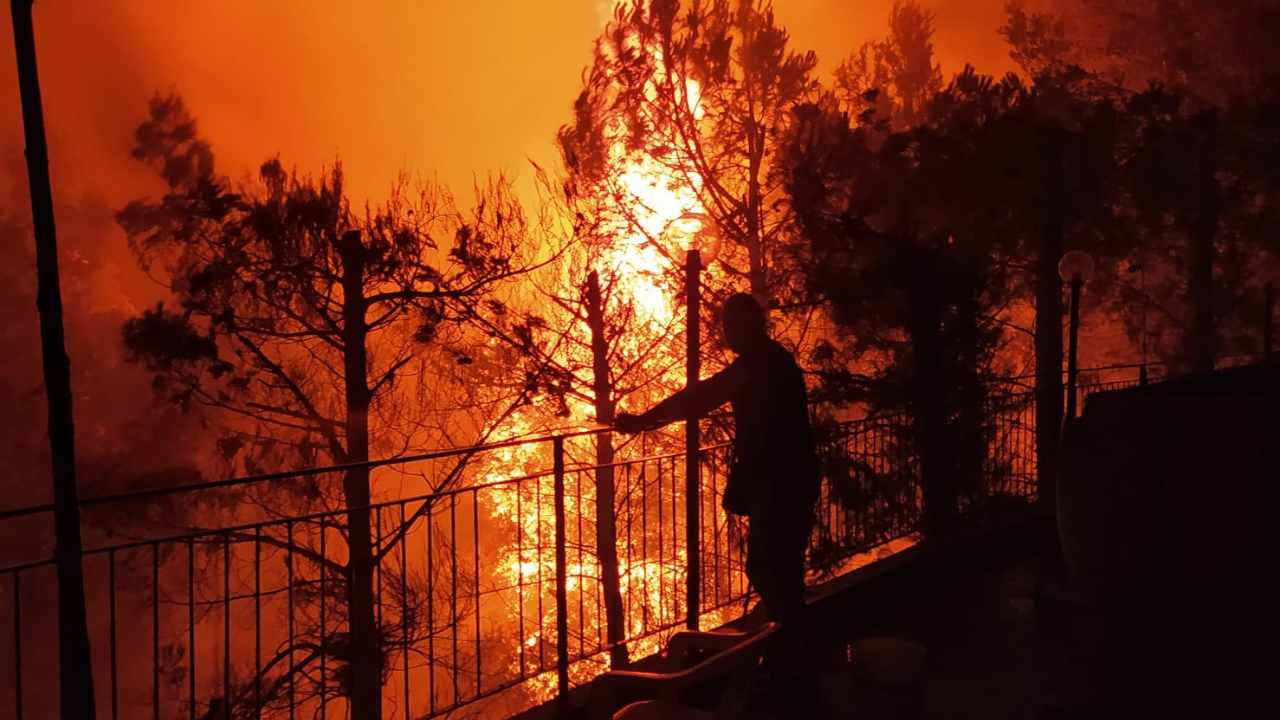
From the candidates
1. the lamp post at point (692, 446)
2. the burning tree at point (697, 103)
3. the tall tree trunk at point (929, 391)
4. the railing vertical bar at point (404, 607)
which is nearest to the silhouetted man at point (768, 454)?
the lamp post at point (692, 446)

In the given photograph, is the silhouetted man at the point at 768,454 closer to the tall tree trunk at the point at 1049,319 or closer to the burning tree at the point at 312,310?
the tall tree trunk at the point at 1049,319

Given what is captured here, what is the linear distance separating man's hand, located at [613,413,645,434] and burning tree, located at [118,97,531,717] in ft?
33.6

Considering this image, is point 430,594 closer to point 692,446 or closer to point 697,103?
point 692,446

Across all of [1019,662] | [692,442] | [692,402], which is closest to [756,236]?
[692,442]

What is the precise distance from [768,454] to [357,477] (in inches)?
475

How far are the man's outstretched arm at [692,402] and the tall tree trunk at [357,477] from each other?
9434 mm

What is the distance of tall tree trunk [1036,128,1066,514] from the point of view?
10094 mm

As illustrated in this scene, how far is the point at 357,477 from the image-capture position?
14930mm

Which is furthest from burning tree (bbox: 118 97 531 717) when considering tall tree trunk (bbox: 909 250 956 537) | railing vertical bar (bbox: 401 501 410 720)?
tall tree trunk (bbox: 909 250 956 537)

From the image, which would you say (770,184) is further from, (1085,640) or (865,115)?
(1085,640)

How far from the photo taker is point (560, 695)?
4223 millimetres

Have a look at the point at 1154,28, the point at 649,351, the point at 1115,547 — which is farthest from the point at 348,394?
the point at 1154,28

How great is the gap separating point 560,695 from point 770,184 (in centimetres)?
1175

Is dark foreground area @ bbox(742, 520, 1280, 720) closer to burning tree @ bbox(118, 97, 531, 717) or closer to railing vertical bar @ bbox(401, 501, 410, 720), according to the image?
railing vertical bar @ bbox(401, 501, 410, 720)
